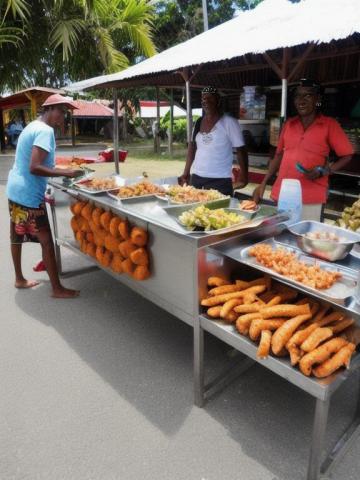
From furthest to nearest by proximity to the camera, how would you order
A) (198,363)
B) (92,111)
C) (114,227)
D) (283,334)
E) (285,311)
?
(92,111) < (114,227) < (198,363) < (285,311) < (283,334)

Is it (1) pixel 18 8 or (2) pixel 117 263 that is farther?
(1) pixel 18 8

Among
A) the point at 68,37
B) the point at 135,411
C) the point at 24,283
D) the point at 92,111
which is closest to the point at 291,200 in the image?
the point at 135,411

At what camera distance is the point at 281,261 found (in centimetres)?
205

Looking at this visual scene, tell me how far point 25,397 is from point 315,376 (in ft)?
6.05

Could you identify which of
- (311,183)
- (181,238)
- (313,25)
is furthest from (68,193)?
→ (313,25)

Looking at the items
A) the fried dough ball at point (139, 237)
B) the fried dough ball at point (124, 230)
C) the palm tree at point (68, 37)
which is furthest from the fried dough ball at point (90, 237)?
the palm tree at point (68, 37)

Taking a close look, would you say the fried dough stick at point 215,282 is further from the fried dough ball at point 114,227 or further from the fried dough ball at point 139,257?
the fried dough ball at point 114,227

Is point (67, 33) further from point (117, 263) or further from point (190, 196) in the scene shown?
point (117, 263)

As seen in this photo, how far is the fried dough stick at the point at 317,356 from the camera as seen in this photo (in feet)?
5.52

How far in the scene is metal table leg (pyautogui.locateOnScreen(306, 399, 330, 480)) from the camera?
67.1 inches

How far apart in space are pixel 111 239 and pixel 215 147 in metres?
1.37

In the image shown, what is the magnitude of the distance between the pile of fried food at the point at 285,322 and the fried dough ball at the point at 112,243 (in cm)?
93

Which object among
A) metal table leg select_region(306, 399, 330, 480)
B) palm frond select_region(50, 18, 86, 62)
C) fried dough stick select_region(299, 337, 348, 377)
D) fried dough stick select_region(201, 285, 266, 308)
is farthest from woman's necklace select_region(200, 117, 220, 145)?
palm frond select_region(50, 18, 86, 62)

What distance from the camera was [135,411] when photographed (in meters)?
A: 2.39
